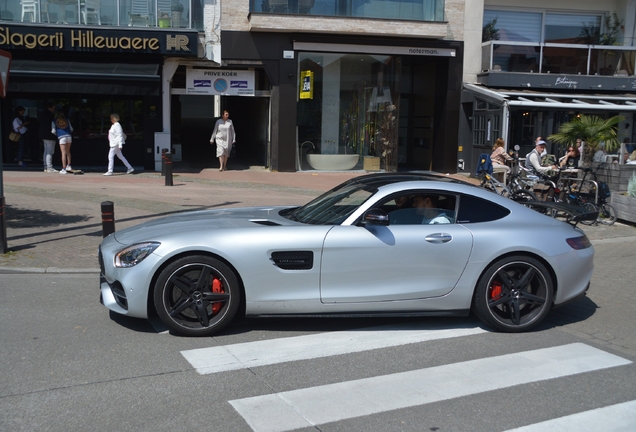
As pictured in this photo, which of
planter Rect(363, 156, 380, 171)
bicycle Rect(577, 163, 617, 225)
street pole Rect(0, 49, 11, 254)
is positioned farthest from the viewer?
planter Rect(363, 156, 380, 171)

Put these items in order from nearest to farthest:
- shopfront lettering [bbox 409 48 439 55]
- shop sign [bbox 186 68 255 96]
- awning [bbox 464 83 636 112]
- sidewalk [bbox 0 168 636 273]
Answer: sidewalk [bbox 0 168 636 273] < awning [bbox 464 83 636 112] < shop sign [bbox 186 68 255 96] < shopfront lettering [bbox 409 48 439 55]

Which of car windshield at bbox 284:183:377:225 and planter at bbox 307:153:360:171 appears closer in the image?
car windshield at bbox 284:183:377:225

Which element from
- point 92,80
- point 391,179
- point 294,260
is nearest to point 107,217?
point 294,260

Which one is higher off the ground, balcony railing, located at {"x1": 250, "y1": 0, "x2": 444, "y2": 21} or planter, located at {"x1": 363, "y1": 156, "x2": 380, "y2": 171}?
balcony railing, located at {"x1": 250, "y1": 0, "x2": 444, "y2": 21}

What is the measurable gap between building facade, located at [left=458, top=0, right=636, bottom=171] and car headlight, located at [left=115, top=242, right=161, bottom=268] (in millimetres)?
16376

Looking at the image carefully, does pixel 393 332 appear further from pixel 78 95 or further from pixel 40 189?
pixel 78 95

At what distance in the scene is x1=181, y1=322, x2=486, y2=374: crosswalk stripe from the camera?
17.6 ft

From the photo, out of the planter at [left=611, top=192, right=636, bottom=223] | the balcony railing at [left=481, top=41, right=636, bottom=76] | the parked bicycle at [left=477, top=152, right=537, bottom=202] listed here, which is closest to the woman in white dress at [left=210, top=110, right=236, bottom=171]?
the balcony railing at [left=481, top=41, right=636, bottom=76]

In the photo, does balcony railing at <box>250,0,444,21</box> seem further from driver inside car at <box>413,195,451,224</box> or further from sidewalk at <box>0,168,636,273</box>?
driver inside car at <box>413,195,451,224</box>

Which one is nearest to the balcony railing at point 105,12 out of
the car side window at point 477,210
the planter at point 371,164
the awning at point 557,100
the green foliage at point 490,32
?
the planter at point 371,164

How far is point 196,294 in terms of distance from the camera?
19.2 feet

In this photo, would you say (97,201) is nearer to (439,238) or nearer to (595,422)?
(439,238)

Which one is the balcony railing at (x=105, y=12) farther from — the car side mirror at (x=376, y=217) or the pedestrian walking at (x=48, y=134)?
the car side mirror at (x=376, y=217)

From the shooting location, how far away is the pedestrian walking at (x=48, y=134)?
62.1 feet
